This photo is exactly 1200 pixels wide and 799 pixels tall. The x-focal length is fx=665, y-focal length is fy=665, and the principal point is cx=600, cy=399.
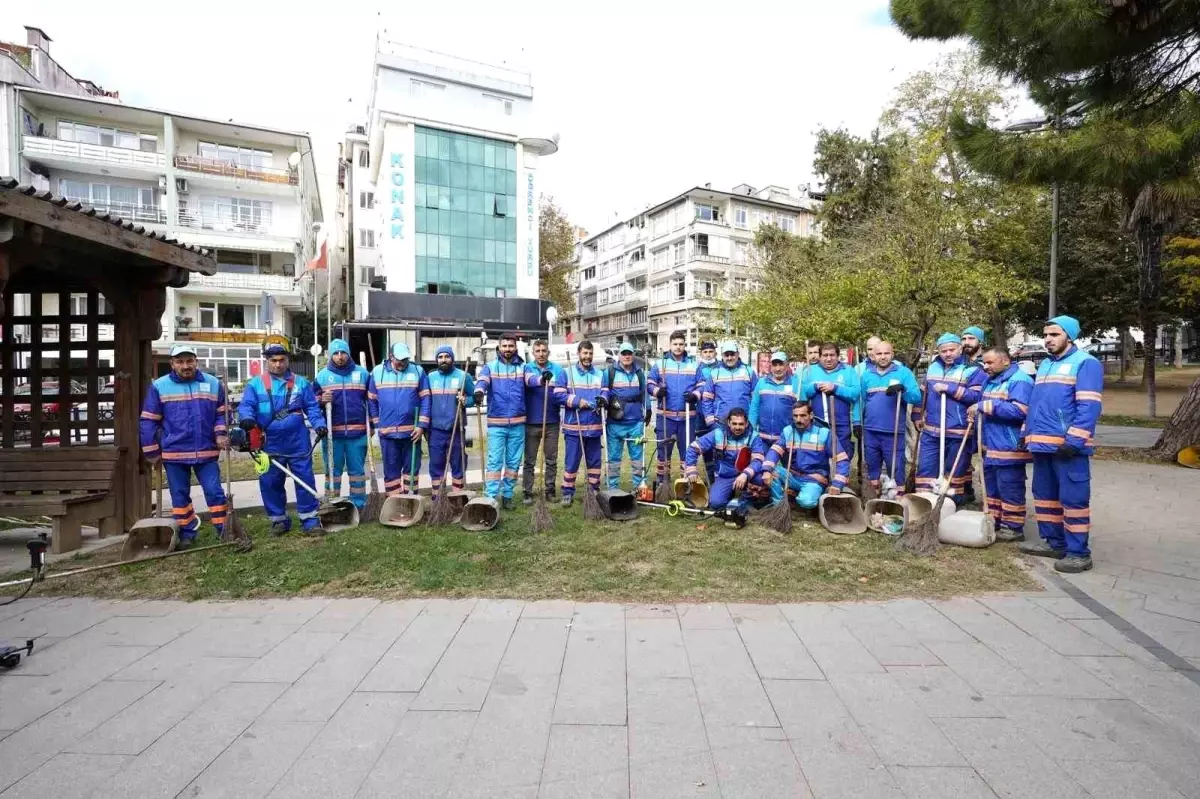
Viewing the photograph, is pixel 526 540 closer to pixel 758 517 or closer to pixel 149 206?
pixel 758 517

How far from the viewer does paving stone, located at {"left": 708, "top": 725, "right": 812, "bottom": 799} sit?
254cm

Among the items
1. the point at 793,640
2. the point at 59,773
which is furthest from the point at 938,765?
the point at 59,773

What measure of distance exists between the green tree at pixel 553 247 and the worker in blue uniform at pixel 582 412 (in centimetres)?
3553

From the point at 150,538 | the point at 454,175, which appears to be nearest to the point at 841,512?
the point at 150,538

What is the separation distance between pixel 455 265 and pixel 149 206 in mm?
14302

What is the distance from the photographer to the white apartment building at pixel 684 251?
46.1 m

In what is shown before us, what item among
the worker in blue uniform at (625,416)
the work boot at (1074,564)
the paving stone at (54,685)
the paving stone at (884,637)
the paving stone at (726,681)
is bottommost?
the paving stone at (54,685)

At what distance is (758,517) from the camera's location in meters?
6.84

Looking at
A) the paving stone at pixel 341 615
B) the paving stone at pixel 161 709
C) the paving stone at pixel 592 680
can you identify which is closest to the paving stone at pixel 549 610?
the paving stone at pixel 592 680

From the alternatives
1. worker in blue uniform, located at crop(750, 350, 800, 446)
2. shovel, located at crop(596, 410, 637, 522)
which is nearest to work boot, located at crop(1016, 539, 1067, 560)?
worker in blue uniform, located at crop(750, 350, 800, 446)

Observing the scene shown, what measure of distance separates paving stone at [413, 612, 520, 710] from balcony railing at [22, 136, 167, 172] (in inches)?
1364

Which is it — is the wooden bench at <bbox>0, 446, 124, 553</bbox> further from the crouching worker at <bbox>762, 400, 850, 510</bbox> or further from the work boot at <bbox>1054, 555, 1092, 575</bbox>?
the work boot at <bbox>1054, 555, 1092, 575</bbox>

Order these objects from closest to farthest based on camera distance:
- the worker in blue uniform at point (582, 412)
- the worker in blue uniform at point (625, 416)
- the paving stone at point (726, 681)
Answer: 1. the paving stone at point (726, 681)
2. the worker in blue uniform at point (582, 412)
3. the worker in blue uniform at point (625, 416)

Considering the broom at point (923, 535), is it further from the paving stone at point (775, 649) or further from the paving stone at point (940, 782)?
the paving stone at point (940, 782)
